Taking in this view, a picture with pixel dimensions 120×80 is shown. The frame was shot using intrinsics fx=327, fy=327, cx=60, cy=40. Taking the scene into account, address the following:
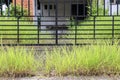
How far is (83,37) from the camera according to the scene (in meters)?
8.95

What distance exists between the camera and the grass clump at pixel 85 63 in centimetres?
576

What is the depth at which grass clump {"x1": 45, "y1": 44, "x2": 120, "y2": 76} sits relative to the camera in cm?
576

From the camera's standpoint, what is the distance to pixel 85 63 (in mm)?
5754

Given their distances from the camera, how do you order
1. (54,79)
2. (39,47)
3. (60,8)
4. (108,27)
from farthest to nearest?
(60,8), (108,27), (39,47), (54,79)

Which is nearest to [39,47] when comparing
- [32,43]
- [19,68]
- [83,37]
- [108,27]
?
[32,43]

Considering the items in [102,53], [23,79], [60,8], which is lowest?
[23,79]

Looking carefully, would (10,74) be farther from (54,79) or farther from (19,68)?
(54,79)

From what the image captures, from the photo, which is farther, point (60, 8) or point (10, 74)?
point (60, 8)

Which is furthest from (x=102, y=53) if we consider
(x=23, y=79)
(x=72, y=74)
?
(x=23, y=79)

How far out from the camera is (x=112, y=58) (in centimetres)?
591

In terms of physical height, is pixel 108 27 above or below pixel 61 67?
above

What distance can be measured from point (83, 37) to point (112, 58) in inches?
121

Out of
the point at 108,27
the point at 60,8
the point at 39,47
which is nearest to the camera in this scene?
the point at 39,47

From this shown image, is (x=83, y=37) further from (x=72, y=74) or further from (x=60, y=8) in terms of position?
(x=60, y=8)
